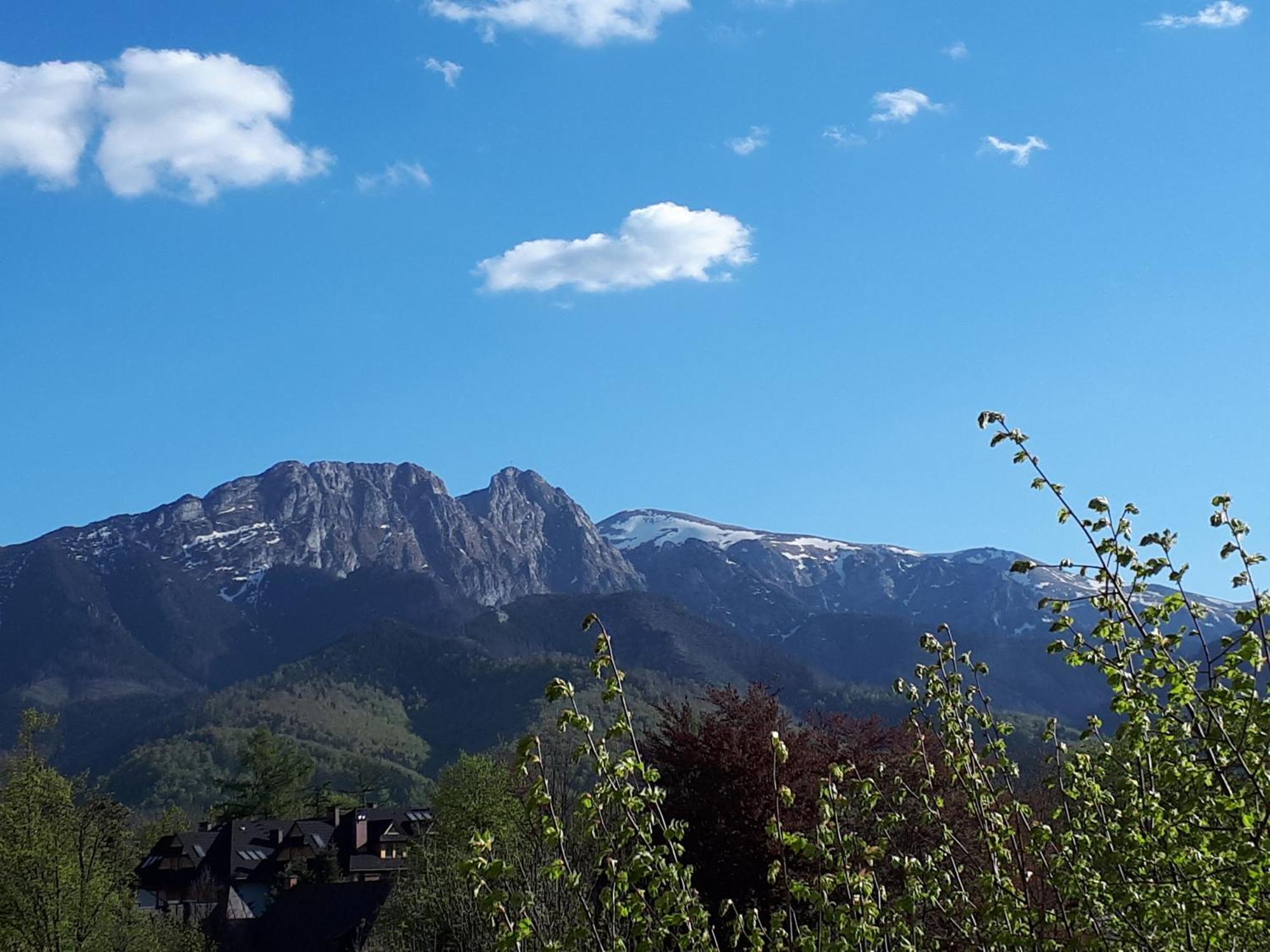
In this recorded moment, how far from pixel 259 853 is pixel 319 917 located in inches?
1693

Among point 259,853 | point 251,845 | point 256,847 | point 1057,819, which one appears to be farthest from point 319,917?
point 1057,819

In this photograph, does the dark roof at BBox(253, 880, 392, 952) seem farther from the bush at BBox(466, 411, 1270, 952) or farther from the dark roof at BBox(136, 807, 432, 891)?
the bush at BBox(466, 411, 1270, 952)

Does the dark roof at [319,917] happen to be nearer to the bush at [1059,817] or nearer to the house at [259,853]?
the house at [259,853]

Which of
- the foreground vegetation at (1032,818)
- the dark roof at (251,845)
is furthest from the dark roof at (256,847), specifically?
the foreground vegetation at (1032,818)

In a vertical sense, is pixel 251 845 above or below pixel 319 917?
above

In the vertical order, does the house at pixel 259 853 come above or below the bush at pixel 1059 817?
below

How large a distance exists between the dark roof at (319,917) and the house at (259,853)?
23.0m

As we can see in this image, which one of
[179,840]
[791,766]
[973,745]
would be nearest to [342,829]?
[179,840]

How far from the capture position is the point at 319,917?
53.7 m

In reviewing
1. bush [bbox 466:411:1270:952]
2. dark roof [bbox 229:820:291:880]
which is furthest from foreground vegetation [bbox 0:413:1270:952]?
dark roof [bbox 229:820:291:880]

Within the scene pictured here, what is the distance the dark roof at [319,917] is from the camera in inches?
2003

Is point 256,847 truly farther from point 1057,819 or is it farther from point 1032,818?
point 1057,819

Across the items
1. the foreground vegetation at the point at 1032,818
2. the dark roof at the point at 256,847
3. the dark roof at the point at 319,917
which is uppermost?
the foreground vegetation at the point at 1032,818

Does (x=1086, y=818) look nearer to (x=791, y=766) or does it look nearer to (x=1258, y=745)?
(x=1258, y=745)
